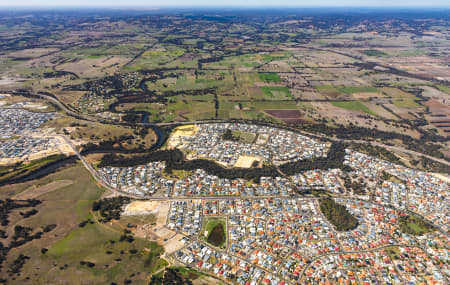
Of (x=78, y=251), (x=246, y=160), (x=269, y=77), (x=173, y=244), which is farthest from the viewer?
(x=269, y=77)

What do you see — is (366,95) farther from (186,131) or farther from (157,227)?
(157,227)

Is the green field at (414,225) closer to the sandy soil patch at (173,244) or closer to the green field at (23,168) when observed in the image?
the sandy soil patch at (173,244)

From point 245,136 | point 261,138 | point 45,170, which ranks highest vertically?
point 245,136

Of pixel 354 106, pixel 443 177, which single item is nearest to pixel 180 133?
pixel 443 177

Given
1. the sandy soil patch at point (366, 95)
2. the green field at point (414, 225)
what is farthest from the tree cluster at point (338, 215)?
the sandy soil patch at point (366, 95)

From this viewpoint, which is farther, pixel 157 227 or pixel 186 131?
pixel 186 131

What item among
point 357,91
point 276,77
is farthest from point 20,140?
point 357,91
